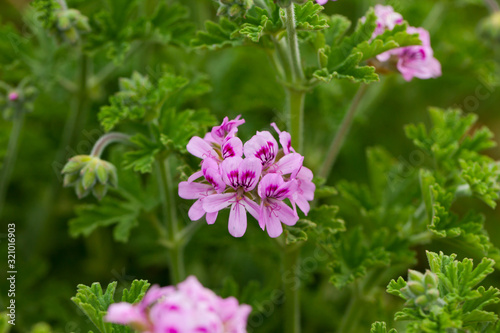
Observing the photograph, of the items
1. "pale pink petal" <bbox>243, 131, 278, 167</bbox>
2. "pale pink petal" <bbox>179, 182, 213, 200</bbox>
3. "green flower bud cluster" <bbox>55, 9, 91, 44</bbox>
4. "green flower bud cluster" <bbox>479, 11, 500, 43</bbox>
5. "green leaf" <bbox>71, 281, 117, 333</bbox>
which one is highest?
"green flower bud cluster" <bbox>479, 11, 500, 43</bbox>

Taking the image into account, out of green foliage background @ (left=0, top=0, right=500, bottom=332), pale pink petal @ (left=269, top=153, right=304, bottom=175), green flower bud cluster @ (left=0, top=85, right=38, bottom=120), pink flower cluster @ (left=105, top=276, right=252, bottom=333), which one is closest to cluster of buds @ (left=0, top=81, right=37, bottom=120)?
green flower bud cluster @ (left=0, top=85, right=38, bottom=120)

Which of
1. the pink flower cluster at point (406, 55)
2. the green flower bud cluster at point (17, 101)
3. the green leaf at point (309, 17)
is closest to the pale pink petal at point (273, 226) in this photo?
the green leaf at point (309, 17)

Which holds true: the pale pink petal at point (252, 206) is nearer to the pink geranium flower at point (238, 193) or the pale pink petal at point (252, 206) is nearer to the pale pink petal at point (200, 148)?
the pink geranium flower at point (238, 193)

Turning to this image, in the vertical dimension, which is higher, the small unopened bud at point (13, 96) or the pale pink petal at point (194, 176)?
the small unopened bud at point (13, 96)

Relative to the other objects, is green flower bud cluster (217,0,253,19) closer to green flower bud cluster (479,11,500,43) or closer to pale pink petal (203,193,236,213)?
pale pink petal (203,193,236,213)

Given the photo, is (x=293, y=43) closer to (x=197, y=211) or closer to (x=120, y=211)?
(x=197, y=211)

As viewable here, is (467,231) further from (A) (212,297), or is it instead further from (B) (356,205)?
(A) (212,297)

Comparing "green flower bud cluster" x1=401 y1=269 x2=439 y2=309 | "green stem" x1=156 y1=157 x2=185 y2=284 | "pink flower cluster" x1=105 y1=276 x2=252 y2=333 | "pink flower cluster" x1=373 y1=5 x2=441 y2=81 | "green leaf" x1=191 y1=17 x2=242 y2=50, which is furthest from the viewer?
"green stem" x1=156 y1=157 x2=185 y2=284
